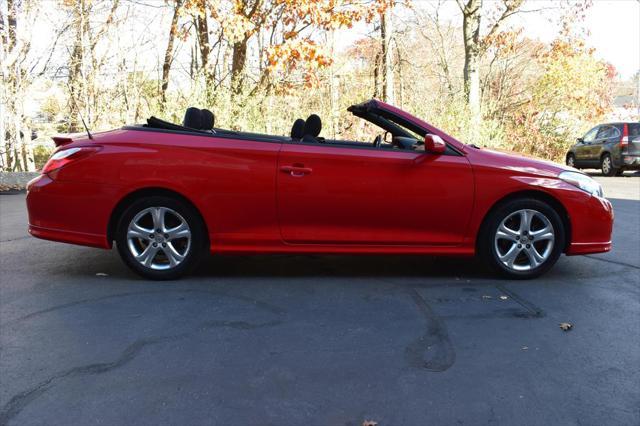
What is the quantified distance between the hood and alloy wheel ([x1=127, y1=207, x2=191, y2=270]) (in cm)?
251

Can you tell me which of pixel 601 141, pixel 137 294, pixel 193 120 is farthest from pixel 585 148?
pixel 137 294

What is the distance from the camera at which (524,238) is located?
4.85 meters

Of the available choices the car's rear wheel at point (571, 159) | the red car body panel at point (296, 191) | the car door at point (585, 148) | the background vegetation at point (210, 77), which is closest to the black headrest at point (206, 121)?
the red car body panel at point (296, 191)

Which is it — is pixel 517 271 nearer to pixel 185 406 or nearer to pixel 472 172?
pixel 472 172

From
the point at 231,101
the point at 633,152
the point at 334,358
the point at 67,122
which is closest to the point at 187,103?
the point at 231,101

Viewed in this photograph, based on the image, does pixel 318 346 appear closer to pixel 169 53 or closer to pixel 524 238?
pixel 524 238

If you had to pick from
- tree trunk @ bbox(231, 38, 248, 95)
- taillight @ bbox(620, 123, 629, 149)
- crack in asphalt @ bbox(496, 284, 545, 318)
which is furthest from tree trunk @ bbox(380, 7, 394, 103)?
crack in asphalt @ bbox(496, 284, 545, 318)

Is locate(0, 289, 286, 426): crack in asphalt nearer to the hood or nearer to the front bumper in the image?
the hood

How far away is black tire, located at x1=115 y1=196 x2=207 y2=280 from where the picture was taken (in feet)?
15.3

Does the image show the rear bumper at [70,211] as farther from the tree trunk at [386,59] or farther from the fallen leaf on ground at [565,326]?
the tree trunk at [386,59]

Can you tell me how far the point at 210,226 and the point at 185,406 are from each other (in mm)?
2259

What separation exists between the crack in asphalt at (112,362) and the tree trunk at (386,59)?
12919 millimetres

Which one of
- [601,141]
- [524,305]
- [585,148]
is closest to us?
[524,305]

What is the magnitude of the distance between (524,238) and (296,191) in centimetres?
200
